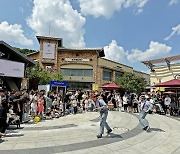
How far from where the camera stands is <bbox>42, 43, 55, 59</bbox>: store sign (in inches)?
1688

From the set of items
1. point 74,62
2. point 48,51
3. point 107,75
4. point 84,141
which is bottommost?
point 84,141

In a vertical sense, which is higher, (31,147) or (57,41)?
(57,41)

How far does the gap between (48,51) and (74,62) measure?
19.4 ft

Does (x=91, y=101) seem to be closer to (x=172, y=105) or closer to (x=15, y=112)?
(x=172, y=105)

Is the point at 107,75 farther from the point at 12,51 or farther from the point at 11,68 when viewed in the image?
the point at 11,68

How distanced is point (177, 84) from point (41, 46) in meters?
33.5

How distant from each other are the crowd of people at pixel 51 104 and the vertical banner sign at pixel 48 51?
26813mm

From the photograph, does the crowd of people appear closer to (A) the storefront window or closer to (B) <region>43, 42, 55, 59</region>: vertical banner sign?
(A) the storefront window

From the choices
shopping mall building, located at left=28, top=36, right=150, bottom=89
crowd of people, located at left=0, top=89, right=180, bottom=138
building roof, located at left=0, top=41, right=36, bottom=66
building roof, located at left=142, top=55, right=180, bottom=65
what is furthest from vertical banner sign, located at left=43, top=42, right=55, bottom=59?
crowd of people, located at left=0, top=89, right=180, bottom=138

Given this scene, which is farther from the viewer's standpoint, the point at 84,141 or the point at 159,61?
the point at 159,61

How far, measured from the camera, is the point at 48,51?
141 feet

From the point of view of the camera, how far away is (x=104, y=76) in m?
43.7

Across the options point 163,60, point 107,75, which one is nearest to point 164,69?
point 163,60

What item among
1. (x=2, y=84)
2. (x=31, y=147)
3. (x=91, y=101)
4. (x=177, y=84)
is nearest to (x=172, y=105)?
(x=177, y=84)
